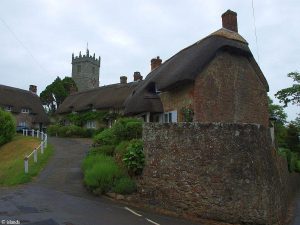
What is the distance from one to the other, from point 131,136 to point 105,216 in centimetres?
911

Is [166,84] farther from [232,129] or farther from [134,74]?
[134,74]

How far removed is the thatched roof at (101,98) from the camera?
137 ft

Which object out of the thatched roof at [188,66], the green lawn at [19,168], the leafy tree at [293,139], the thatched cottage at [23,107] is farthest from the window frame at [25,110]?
the leafy tree at [293,139]

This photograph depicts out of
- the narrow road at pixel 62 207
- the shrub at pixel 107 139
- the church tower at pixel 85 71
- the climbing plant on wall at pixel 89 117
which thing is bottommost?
the narrow road at pixel 62 207

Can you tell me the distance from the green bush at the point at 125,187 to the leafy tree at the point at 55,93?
61.2m

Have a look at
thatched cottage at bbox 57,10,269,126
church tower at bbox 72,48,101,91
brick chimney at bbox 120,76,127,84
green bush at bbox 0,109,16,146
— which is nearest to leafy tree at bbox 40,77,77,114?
church tower at bbox 72,48,101,91

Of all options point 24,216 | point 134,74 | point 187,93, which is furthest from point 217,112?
point 134,74

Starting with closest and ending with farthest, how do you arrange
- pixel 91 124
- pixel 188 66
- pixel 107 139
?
pixel 107 139 → pixel 188 66 → pixel 91 124

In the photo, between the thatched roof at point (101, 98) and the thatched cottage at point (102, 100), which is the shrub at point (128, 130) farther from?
the thatched roof at point (101, 98)

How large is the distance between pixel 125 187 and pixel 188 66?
1028 cm

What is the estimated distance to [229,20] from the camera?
89.6 ft

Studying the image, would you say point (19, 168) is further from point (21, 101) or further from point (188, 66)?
point (21, 101)

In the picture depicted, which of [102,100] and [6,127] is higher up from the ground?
[102,100]

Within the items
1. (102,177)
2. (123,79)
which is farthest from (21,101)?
(102,177)
